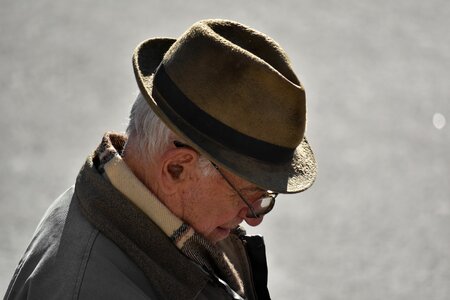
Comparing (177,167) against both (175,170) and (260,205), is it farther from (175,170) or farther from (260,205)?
(260,205)

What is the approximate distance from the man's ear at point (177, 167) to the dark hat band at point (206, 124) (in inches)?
2.7

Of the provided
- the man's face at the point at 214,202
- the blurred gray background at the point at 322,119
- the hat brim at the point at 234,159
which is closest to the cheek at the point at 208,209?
the man's face at the point at 214,202

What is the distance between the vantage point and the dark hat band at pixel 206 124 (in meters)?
2.65

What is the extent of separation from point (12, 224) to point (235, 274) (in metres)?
2.71

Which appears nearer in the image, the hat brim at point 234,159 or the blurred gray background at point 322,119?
the hat brim at point 234,159

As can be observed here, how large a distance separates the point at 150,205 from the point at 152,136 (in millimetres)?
165

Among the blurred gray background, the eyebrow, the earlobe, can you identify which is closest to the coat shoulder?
the earlobe

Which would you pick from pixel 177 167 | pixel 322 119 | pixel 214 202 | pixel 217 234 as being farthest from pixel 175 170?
pixel 322 119

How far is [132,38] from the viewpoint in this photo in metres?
6.96

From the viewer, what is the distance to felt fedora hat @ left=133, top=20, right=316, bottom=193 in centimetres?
265

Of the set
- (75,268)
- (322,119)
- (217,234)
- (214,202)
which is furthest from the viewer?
(322,119)

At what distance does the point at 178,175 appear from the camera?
269 cm

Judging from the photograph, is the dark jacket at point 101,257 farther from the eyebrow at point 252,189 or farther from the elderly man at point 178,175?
the eyebrow at point 252,189

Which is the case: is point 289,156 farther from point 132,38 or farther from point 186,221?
point 132,38
